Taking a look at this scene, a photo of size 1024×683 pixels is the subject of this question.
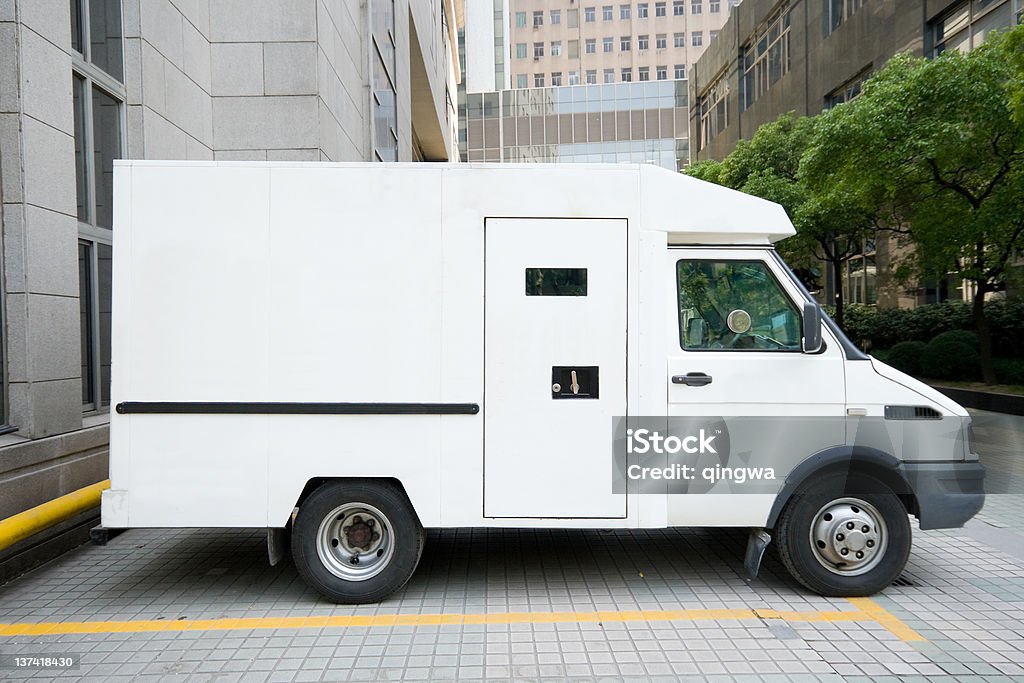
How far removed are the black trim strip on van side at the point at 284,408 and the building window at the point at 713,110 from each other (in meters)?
40.8

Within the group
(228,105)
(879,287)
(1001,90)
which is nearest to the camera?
(228,105)

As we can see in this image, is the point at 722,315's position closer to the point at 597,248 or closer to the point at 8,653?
the point at 597,248

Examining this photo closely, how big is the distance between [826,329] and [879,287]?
77.0 ft

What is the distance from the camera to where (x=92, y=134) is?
722cm

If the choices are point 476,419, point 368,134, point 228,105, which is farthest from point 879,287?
point 476,419

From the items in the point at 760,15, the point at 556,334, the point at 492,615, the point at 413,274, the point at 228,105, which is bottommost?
the point at 492,615

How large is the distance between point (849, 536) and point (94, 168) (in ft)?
25.3

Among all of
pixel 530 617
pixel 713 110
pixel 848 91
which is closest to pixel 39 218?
pixel 530 617

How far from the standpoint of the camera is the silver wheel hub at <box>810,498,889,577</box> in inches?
187

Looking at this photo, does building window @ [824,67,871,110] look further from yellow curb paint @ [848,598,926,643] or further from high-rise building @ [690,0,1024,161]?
yellow curb paint @ [848,598,926,643]

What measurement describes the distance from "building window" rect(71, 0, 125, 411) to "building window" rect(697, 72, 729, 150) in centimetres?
3869

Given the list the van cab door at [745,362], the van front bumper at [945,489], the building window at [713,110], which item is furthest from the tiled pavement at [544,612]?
the building window at [713,110]

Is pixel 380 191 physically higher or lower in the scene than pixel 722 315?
higher

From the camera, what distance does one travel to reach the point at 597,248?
463cm
